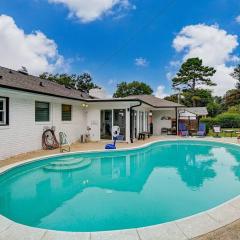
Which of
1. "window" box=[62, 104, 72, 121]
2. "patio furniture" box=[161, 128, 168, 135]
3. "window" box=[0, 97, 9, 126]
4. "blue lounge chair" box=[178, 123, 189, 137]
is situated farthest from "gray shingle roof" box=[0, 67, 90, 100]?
"patio furniture" box=[161, 128, 168, 135]

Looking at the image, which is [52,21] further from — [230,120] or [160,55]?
[230,120]

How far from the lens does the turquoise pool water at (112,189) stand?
4895mm

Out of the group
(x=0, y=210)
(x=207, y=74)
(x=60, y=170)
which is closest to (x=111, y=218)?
(x=0, y=210)

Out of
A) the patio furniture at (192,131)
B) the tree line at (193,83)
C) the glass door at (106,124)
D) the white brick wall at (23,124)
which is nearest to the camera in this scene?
the white brick wall at (23,124)

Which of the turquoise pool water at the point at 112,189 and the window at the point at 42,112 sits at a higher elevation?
the window at the point at 42,112

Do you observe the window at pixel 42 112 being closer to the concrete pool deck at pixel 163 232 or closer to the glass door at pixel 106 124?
the glass door at pixel 106 124

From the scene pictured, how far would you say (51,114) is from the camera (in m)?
13.2

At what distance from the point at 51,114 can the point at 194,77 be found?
29932 millimetres

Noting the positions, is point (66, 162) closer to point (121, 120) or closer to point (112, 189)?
point (112, 189)

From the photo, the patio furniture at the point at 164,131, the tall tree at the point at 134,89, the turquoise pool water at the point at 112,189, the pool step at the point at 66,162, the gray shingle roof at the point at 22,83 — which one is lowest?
the turquoise pool water at the point at 112,189

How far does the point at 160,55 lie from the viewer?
24422 millimetres

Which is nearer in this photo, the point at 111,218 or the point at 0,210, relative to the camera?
the point at 111,218

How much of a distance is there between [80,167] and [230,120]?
2388cm

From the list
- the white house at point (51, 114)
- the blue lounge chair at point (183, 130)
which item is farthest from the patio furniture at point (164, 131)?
the blue lounge chair at point (183, 130)
